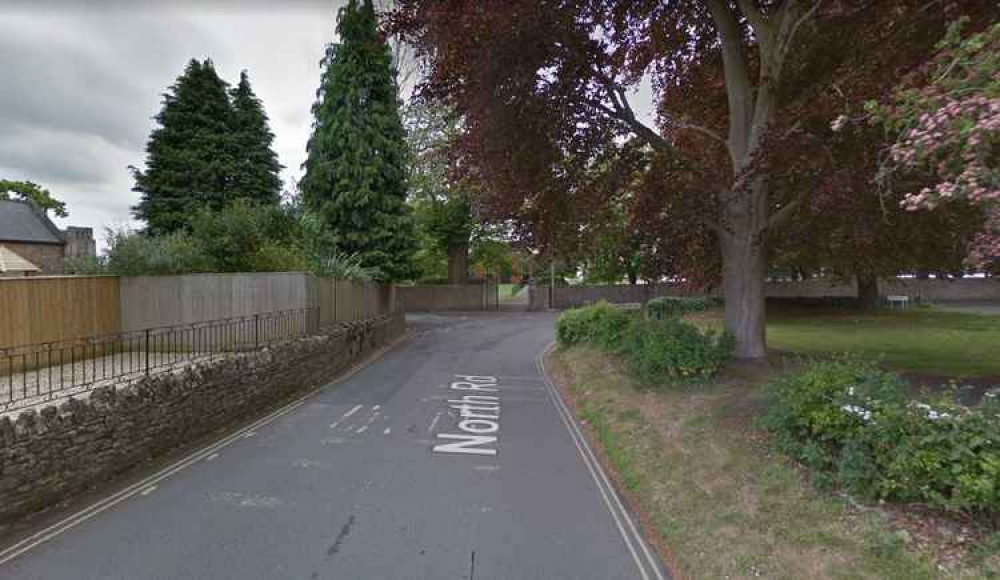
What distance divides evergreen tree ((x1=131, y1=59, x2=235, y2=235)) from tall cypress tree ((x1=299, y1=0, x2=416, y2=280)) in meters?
4.77

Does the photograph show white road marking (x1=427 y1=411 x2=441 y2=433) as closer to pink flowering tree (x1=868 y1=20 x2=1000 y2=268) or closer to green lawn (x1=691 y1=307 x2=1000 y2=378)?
green lawn (x1=691 y1=307 x2=1000 y2=378)

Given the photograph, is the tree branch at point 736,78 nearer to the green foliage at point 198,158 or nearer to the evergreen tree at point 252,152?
the green foliage at point 198,158

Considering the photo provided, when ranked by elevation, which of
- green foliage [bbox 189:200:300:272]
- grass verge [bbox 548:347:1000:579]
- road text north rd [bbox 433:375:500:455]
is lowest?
road text north rd [bbox 433:375:500:455]

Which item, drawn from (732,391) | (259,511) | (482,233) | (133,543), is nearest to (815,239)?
(732,391)

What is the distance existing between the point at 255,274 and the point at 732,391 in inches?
428

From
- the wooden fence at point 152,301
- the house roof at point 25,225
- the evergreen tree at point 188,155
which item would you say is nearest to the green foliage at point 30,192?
the house roof at point 25,225

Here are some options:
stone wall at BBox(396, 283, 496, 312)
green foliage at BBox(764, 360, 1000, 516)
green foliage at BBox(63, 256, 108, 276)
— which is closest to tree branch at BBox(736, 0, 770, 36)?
green foliage at BBox(764, 360, 1000, 516)

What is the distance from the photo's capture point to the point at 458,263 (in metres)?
33.1

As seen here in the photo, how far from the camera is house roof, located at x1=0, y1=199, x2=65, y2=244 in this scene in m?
24.9

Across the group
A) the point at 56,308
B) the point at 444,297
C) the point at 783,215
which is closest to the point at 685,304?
the point at 444,297

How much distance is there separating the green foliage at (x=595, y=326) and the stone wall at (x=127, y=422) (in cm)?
755

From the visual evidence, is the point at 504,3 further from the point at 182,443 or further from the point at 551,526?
the point at 182,443

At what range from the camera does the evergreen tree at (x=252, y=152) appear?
2120 cm

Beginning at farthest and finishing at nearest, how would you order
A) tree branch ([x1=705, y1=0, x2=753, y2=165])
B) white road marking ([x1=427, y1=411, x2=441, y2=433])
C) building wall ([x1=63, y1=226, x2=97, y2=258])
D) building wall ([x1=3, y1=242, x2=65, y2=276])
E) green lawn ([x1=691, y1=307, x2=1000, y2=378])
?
building wall ([x1=63, y1=226, x2=97, y2=258]) < building wall ([x1=3, y1=242, x2=65, y2=276]) < green lawn ([x1=691, y1=307, x2=1000, y2=378]) < tree branch ([x1=705, y1=0, x2=753, y2=165]) < white road marking ([x1=427, y1=411, x2=441, y2=433])
